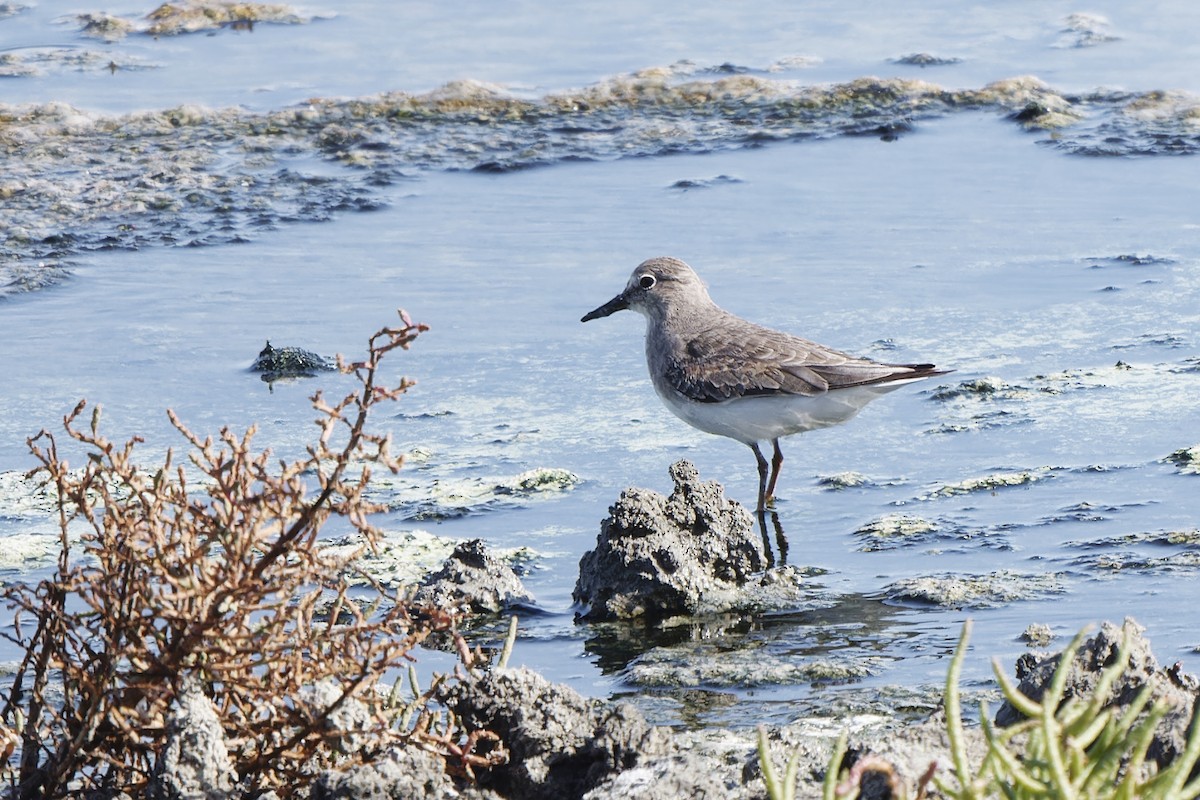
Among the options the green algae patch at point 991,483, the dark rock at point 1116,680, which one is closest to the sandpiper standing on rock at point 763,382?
the green algae patch at point 991,483

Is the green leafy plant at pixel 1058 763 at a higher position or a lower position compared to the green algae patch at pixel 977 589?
higher

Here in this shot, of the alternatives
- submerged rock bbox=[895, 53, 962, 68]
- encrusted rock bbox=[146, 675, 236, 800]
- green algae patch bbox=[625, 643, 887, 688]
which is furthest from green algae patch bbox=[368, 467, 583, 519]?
submerged rock bbox=[895, 53, 962, 68]

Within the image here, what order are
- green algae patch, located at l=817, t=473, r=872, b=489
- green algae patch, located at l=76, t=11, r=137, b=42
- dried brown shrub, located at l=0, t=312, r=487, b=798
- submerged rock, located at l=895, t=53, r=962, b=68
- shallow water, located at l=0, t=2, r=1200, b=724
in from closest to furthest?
dried brown shrub, located at l=0, t=312, r=487, b=798 < shallow water, located at l=0, t=2, r=1200, b=724 < green algae patch, located at l=817, t=473, r=872, b=489 < submerged rock, located at l=895, t=53, r=962, b=68 < green algae patch, located at l=76, t=11, r=137, b=42

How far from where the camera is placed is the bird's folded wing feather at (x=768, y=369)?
275 inches

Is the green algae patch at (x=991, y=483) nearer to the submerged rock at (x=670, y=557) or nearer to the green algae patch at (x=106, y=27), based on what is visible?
the submerged rock at (x=670, y=557)

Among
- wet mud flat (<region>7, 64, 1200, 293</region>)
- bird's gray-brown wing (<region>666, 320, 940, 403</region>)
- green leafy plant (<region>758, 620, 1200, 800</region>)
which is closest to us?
green leafy plant (<region>758, 620, 1200, 800</region>)

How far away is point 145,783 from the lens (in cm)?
362

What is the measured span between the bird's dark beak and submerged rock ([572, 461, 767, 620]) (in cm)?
229

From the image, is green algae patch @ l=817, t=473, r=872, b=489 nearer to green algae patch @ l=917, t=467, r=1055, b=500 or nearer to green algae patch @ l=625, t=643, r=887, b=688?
green algae patch @ l=917, t=467, r=1055, b=500

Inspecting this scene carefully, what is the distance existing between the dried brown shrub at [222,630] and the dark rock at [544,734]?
111 millimetres

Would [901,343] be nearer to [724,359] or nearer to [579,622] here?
[724,359]

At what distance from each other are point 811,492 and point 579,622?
1.61 m

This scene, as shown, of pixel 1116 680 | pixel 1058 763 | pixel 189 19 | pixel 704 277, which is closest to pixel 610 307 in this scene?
pixel 704 277

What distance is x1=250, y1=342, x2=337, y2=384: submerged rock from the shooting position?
7949 mm
